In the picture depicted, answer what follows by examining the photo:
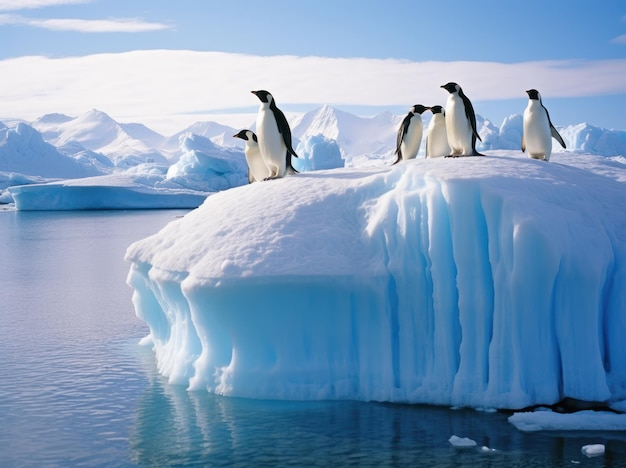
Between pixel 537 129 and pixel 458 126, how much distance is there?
1199mm

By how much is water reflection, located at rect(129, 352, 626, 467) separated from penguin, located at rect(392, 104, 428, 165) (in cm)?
429

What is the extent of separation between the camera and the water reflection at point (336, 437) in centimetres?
595

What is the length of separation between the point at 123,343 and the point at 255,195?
11.4ft

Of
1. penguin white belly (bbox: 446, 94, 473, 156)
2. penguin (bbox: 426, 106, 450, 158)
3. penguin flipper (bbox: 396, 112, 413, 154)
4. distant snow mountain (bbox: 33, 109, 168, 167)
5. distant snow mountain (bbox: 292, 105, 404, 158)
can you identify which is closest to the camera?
penguin white belly (bbox: 446, 94, 473, 156)

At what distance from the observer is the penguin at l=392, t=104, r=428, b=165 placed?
10344 millimetres

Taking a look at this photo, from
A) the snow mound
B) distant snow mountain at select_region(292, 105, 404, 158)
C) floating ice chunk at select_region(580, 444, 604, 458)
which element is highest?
distant snow mountain at select_region(292, 105, 404, 158)

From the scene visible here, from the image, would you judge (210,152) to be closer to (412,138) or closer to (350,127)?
(412,138)

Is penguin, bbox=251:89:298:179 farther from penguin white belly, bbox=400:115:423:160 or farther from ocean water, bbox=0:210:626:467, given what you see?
ocean water, bbox=0:210:626:467

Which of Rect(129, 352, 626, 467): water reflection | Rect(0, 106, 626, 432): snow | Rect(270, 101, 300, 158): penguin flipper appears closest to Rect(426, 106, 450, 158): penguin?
Rect(270, 101, 300, 158): penguin flipper

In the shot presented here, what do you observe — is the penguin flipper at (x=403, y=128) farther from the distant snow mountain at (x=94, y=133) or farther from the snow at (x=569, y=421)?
the distant snow mountain at (x=94, y=133)

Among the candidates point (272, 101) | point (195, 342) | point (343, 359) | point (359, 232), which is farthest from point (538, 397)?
point (272, 101)

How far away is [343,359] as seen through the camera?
7258 millimetres

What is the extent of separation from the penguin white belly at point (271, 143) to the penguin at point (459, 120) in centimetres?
206

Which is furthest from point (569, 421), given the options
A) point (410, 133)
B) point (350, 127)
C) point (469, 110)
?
point (350, 127)
